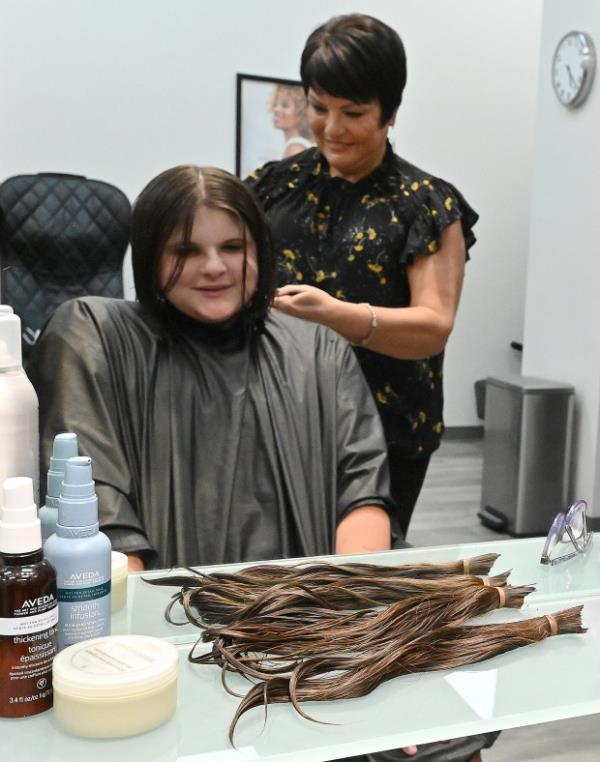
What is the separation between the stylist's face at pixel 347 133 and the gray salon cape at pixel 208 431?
421 millimetres

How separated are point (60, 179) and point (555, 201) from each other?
6.19 ft

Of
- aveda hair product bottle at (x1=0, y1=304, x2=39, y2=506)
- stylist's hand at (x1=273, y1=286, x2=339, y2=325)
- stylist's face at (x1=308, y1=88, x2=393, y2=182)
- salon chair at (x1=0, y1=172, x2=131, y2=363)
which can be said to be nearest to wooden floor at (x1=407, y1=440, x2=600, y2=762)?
stylist's hand at (x1=273, y1=286, x2=339, y2=325)

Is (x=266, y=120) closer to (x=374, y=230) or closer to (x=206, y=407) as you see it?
(x=374, y=230)

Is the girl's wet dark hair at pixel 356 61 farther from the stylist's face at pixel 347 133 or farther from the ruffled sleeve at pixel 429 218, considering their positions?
the ruffled sleeve at pixel 429 218

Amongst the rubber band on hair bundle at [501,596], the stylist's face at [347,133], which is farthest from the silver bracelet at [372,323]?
the rubber band on hair bundle at [501,596]

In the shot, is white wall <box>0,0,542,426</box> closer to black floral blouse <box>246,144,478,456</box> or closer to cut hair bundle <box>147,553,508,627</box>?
black floral blouse <box>246,144,478,456</box>

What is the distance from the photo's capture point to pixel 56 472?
0.76m

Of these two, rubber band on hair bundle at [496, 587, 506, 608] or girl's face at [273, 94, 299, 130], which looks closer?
rubber band on hair bundle at [496, 587, 506, 608]

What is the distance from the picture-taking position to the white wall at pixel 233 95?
360 cm

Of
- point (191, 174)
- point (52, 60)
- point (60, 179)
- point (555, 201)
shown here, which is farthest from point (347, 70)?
point (52, 60)

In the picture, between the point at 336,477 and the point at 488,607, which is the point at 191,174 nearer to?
the point at 336,477

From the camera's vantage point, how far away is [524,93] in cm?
454

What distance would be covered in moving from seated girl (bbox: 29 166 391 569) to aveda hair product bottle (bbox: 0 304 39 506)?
0.84 ft

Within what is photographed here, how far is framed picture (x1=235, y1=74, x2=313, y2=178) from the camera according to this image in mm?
3961
